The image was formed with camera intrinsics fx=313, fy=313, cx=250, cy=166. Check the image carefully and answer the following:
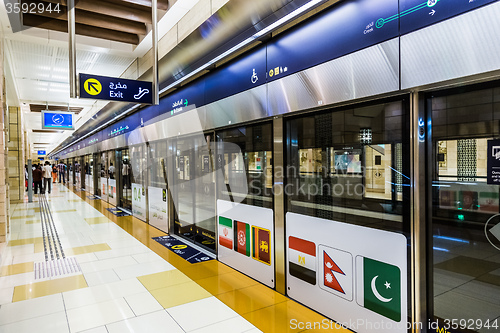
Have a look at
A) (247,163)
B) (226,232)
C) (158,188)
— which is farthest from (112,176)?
(247,163)

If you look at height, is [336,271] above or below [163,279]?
above

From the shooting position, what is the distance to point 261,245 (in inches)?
147

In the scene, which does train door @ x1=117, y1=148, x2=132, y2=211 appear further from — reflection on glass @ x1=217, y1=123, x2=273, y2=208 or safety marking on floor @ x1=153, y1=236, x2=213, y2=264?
reflection on glass @ x1=217, y1=123, x2=273, y2=208

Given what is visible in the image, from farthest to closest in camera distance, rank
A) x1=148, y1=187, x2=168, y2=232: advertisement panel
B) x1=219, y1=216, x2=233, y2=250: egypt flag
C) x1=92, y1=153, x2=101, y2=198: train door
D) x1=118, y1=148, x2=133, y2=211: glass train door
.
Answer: x1=92, y1=153, x2=101, y2=198: train door, x1=118, y1=148, x2=133, y2=211: glass train door, x1=148, y1=187, x2=168, y2=232: advertisement panel, x1=219, y1=216, x2=233, y2=250: egypt flag

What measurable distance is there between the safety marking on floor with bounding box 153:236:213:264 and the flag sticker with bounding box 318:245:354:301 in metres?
2.27

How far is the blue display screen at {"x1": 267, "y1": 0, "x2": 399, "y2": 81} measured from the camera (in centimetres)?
227

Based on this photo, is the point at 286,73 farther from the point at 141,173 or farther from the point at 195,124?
the point at 141,173

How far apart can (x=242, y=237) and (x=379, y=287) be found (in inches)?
78.7

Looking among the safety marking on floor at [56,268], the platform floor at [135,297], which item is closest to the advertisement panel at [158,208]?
the platform floor at [135,297]

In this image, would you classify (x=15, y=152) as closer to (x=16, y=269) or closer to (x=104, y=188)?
(x=104, y=188)

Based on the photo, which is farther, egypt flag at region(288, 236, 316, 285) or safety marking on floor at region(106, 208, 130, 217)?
safety marking on floor at region(106, 208, 130, 217)

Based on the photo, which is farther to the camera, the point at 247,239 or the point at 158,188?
the point at 158,188

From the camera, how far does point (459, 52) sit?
186 cm

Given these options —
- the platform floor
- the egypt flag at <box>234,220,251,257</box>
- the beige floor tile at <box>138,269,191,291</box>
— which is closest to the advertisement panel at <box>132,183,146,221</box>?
the platform floor
